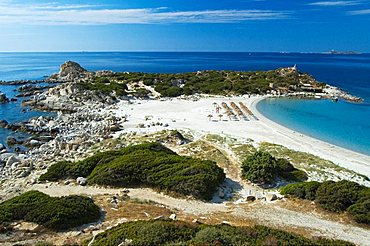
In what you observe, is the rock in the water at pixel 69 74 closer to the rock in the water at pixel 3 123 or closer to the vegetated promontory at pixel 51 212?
the rock in the water at pixel 3 123

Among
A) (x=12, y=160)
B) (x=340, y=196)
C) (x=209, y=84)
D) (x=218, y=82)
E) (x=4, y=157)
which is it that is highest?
(x=218, y=82)

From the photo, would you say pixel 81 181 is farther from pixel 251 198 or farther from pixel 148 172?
pixel 251 198

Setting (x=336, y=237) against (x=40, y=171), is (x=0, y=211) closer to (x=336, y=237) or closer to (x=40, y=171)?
(x=40, y=171)

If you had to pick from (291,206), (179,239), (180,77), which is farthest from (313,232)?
(180,77)

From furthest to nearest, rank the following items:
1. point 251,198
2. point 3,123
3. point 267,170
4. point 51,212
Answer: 1. point 3,123
2. point 267,170
3. point 251,198
4. point 51,212

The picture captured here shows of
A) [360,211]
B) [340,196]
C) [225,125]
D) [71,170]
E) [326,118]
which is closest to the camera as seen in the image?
[360,211]

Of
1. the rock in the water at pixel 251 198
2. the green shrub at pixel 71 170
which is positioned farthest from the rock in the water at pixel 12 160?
the rock in the water at pixel 251 198

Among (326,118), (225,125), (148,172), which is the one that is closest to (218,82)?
(326,118)

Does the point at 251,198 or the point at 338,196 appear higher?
the point at 338,196
